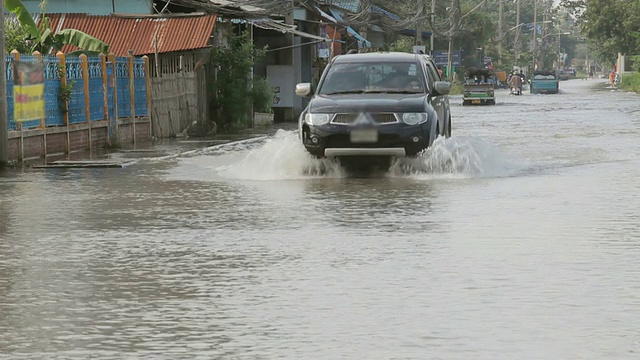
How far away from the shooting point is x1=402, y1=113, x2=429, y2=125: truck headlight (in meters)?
19.1

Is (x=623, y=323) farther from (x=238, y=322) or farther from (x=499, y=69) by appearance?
(x=499, y=69)

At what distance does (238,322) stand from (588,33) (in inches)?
3782

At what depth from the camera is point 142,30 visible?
36.1m

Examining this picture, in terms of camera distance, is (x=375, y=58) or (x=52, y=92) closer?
(x=375, y=58)

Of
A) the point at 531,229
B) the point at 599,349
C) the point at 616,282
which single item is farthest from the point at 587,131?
the point at 599,349

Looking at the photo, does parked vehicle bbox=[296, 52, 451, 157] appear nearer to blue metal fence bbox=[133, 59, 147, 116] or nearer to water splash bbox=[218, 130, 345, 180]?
water splash bbox=[218, 130, 345, 180]

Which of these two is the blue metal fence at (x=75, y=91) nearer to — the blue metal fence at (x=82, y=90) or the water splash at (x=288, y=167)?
the blue metal fence at (x=82, y=90)

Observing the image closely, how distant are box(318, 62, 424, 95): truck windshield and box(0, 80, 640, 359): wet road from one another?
1.15 m

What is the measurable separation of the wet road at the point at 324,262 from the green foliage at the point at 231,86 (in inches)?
649

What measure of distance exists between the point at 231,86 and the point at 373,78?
54.4 ft

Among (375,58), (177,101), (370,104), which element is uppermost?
(375,58)

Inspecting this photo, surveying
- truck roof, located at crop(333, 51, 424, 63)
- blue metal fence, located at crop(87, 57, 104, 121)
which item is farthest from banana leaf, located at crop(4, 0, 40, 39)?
truck roof, located at crop(333, 51, 424, 63)

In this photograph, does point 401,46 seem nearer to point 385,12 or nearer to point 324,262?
point 385,12

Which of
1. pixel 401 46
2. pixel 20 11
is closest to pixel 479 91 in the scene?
pixel 401 46
